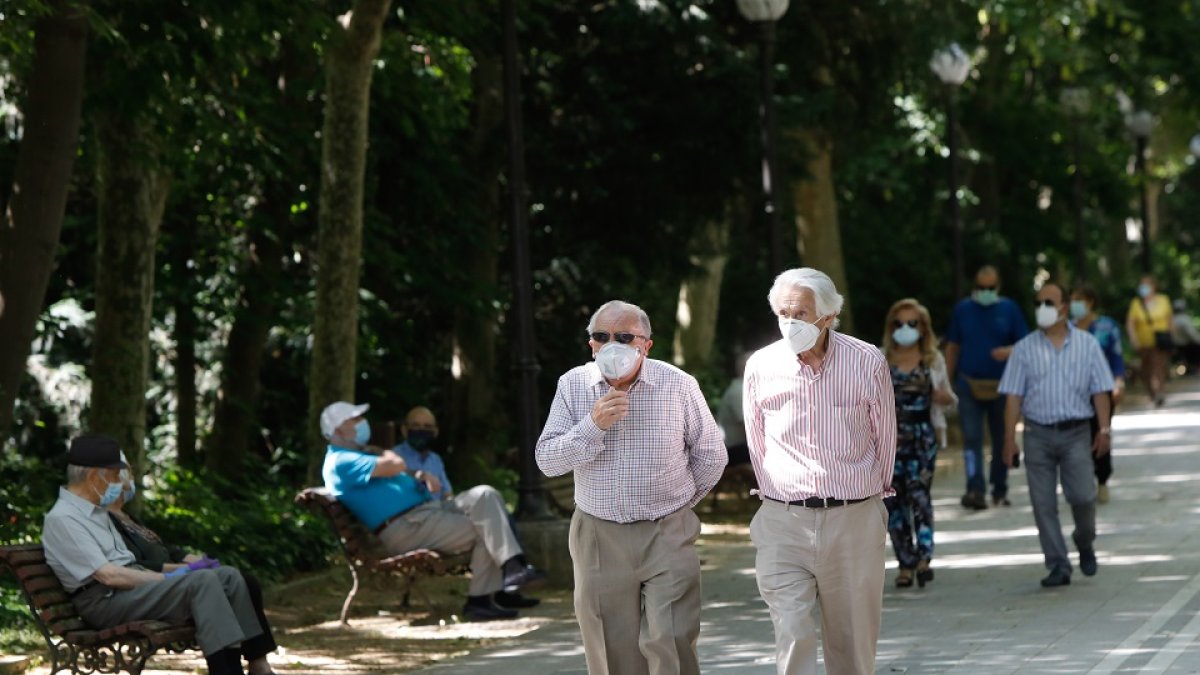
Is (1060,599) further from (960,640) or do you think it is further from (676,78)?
(676,78)

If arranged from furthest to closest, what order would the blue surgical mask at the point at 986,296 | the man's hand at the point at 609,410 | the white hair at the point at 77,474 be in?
the blue surgical mask at the point at 986,296 → the white hair at the point at 77,474 → the man's hand at the point at 609,410

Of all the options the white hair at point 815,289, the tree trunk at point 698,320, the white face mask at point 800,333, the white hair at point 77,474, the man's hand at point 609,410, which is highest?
the tree trunk at point 698,320

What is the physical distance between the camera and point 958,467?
22.1 metres

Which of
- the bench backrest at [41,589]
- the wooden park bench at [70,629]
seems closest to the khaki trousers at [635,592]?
the wooden park bench at [70,629]

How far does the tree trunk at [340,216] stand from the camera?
633 inches

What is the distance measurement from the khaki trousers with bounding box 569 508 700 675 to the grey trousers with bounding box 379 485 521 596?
4.85m

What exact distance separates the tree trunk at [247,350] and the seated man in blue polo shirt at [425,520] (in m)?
7.74

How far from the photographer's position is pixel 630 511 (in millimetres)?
7930

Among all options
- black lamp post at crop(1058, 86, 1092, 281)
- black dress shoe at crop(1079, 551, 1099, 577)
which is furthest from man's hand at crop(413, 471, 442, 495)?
black lamp post at crop(1058, 86, 1092, 281)

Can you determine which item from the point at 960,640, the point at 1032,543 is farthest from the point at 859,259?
the point at 960,640

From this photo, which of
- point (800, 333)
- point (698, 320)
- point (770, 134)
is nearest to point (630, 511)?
point (800, 333)

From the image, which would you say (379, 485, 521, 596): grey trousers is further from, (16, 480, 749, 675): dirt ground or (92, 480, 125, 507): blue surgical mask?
(92, 480, 125, 507): blue surgical mask

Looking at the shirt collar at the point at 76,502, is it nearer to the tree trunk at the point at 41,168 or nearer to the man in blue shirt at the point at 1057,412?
the tree trunk at the point at 41,168

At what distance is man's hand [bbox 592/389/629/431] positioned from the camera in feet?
25.5
